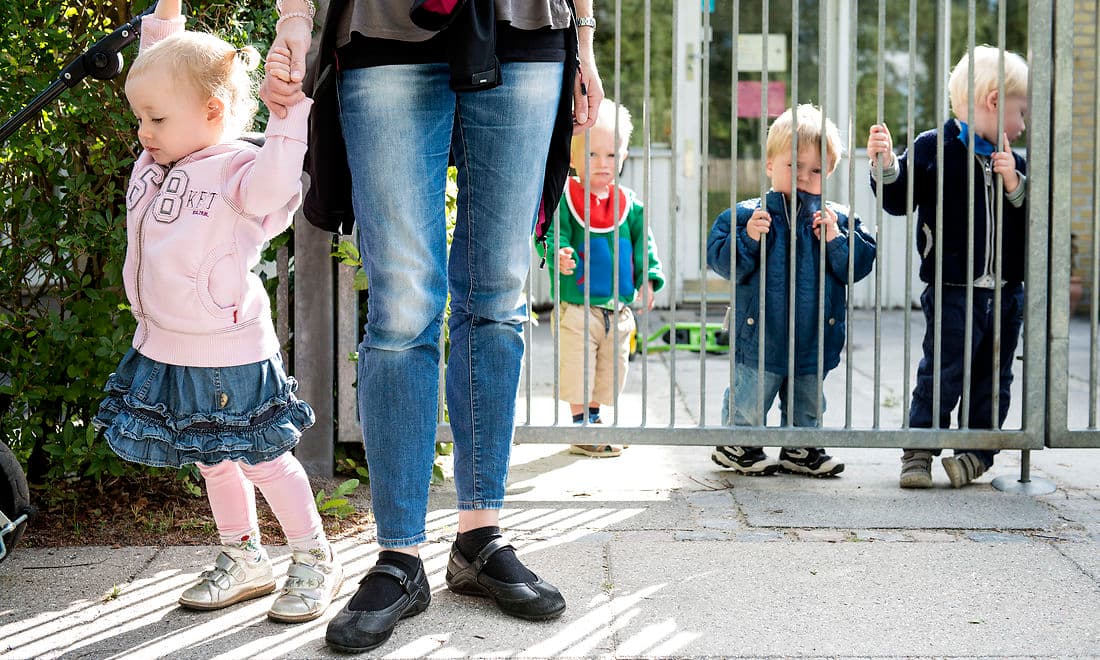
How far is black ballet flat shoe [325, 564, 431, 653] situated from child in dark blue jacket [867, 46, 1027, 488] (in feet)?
6.24

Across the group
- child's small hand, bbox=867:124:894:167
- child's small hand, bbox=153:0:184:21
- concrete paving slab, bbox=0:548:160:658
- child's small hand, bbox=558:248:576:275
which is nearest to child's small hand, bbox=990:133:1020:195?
child's small hand, bbox=867:124:894:167

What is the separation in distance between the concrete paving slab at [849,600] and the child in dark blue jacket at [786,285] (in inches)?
36.0

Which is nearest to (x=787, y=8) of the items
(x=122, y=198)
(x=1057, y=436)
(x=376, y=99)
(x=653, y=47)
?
(x=653, y=47)

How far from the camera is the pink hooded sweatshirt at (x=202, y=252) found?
262cm

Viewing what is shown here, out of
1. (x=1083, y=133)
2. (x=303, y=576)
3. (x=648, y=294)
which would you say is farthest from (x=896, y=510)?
(x=1083, y=133)

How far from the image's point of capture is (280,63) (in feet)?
7.97

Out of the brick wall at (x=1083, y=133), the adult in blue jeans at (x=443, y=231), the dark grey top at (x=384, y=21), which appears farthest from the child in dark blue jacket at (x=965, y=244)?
the brick wall at (x=1083, y=133)

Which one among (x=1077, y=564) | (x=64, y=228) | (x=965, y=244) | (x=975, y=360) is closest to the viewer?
(x=1077, y=564)

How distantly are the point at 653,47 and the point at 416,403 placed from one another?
7.02 m

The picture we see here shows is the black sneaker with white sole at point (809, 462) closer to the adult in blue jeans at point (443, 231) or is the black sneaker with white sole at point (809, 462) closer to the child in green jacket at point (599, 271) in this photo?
the child in green jacket at point (599, 271)

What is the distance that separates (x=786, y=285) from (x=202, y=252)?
6.91 ft

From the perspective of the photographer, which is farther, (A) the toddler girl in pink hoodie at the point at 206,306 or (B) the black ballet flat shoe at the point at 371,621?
(A) the toddler girl in pink hoodie at the point at 206,306

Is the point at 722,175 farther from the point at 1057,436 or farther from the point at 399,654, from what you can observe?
Answer: the point at 399,654

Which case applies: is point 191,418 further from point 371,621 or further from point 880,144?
point 880,144
